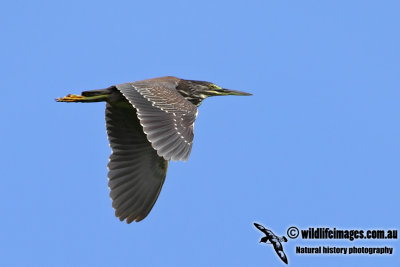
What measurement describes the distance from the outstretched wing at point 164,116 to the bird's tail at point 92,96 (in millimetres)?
418

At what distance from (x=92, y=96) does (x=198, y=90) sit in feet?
6.20

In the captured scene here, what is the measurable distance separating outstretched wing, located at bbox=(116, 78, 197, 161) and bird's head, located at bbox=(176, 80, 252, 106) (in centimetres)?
87

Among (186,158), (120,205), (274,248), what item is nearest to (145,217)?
(120,205)

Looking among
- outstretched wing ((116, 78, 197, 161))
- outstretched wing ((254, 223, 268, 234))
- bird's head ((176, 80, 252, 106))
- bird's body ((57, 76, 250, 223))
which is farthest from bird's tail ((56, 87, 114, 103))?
outstretched wing ((254, 223, 268, 234))

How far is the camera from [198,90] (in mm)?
12344

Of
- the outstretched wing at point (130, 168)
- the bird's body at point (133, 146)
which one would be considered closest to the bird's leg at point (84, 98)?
the bird's body at point (133, 146)

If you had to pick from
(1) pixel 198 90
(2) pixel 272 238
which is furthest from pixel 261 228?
(1) pixel 198 90

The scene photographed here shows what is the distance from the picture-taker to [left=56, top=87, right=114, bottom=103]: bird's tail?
37.4ft

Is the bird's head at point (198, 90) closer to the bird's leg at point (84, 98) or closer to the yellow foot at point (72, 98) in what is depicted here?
the bird's leg at point (84, 98)

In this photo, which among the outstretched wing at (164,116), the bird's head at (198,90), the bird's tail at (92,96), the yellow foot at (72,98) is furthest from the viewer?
the bird's head at (198,90)

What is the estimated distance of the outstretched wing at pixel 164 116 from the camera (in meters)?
9.52

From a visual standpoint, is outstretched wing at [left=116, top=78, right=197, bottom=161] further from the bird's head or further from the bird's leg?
the bird's head

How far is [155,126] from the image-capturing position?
981 cm

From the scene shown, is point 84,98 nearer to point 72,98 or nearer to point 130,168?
point 72,98
